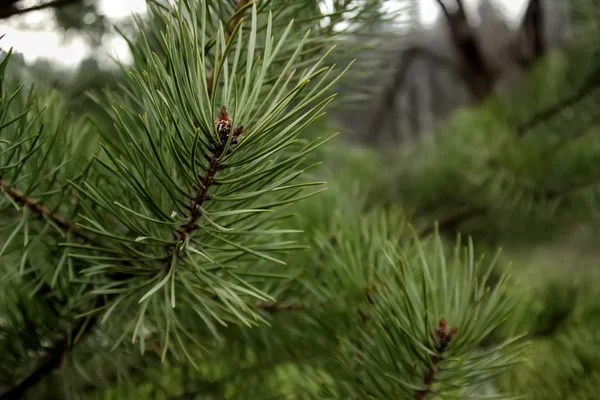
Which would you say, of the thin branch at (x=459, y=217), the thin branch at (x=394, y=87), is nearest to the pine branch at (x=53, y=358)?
the thin branch at (x=459, y=217)

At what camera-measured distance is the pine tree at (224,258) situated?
128 millimetres

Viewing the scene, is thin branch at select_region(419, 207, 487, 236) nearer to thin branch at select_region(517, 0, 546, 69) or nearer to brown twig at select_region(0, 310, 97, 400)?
thin branch at select_region(517, 0, 546, 69)

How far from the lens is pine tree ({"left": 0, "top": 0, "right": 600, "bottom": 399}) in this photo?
13 cm

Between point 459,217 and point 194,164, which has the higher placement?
point 194,164

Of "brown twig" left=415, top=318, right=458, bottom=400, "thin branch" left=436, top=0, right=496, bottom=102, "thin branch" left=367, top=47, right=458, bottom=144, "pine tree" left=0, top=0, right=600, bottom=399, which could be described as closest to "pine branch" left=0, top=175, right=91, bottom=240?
"pine tree" left=0, top=0, right=600, bottom=399

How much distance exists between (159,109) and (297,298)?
120 mm

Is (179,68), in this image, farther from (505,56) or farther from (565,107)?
(505,56)

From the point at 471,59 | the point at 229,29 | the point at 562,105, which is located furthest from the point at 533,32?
the point at 229,29

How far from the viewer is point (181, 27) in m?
0.12

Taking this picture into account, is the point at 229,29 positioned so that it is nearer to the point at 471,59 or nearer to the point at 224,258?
the point at 224,258

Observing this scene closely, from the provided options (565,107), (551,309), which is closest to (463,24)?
(565,107)

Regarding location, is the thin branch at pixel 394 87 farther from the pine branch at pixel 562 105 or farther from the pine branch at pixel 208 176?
the pine branch at pixel 208 176

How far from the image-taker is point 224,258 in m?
0.17

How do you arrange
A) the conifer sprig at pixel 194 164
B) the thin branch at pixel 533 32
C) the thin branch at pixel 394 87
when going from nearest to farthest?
A: the conifer sprig at pixel 194 164, the thin branch at pixel 533 32, the thin branch at pixel 394 87
